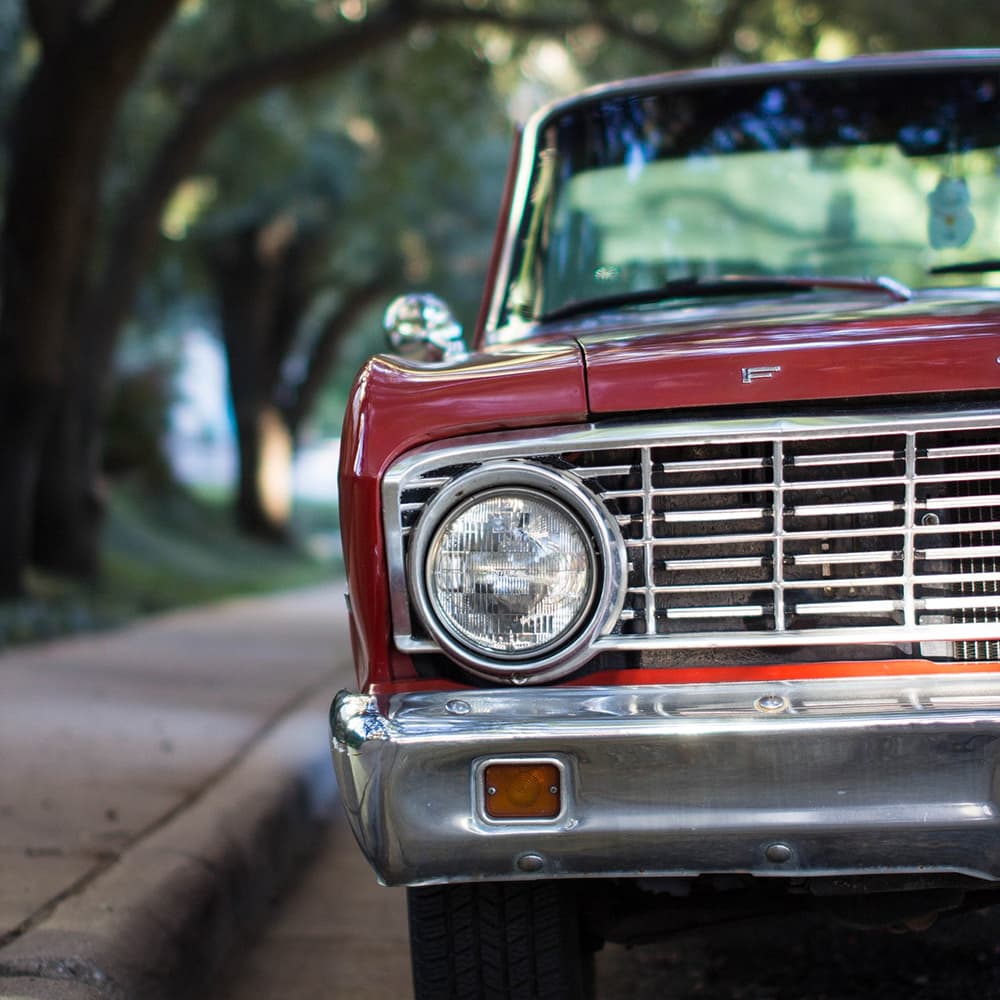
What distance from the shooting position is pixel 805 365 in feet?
8.12

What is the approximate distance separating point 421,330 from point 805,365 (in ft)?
4.08

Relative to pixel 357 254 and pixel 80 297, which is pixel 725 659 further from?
pixel 357 254

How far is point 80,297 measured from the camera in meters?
13.2

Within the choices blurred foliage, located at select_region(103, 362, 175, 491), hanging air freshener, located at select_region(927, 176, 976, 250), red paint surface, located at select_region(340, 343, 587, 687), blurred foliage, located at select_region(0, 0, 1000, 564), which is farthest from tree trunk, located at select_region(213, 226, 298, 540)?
red paint surface, located at select_region(340, 343, 587, 687)

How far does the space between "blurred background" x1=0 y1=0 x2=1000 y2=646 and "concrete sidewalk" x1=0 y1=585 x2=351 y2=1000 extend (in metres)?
2.37

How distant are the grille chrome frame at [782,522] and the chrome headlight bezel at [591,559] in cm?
3

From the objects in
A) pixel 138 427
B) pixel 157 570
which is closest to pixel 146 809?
pixel 157 570

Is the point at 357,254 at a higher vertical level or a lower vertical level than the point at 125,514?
higher

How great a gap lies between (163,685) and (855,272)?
15.9ft

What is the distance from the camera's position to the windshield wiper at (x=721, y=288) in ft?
11.3

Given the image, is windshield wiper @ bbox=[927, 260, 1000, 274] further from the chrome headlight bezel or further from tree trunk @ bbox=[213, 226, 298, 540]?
tree trunk @ bbox=[213, 226, 298, 540]

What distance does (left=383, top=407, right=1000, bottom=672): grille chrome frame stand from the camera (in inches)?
96.7

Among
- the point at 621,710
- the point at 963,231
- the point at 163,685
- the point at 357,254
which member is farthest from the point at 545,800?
the point at 357,254

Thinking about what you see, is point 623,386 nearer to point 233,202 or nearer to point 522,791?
point 522,791
